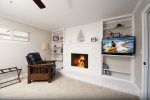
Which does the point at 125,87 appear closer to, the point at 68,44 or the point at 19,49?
the point at 68,44

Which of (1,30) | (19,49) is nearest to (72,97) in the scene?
(19,49)

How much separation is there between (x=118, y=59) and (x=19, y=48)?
12.4 ft

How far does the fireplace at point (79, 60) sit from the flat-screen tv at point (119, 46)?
93cm

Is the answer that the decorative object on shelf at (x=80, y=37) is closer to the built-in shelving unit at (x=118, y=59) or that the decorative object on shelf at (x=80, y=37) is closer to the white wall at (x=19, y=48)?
the built-in shelving unit at (x=118, y=59)

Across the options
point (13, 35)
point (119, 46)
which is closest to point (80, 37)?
point (119, 46)

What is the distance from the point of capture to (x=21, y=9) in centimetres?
244

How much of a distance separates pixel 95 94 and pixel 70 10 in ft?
8.07

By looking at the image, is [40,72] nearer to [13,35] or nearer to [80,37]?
[13,35]

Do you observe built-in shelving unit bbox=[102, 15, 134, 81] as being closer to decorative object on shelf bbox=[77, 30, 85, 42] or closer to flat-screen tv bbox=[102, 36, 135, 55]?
flat-screen tv bbox=[102, 36, 135, 55]

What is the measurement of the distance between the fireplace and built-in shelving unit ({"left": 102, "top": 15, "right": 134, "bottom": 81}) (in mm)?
726

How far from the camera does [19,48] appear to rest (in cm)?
332

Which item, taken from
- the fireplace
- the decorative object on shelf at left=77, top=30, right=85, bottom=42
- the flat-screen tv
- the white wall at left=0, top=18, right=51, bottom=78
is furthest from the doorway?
the white wall at left=0, top=18, right=51, bottom=78

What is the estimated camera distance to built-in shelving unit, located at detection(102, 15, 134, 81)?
2.75 meters

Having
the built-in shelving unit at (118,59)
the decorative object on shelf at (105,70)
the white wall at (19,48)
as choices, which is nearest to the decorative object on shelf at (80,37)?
the built-in shelving unit at (118,59)
